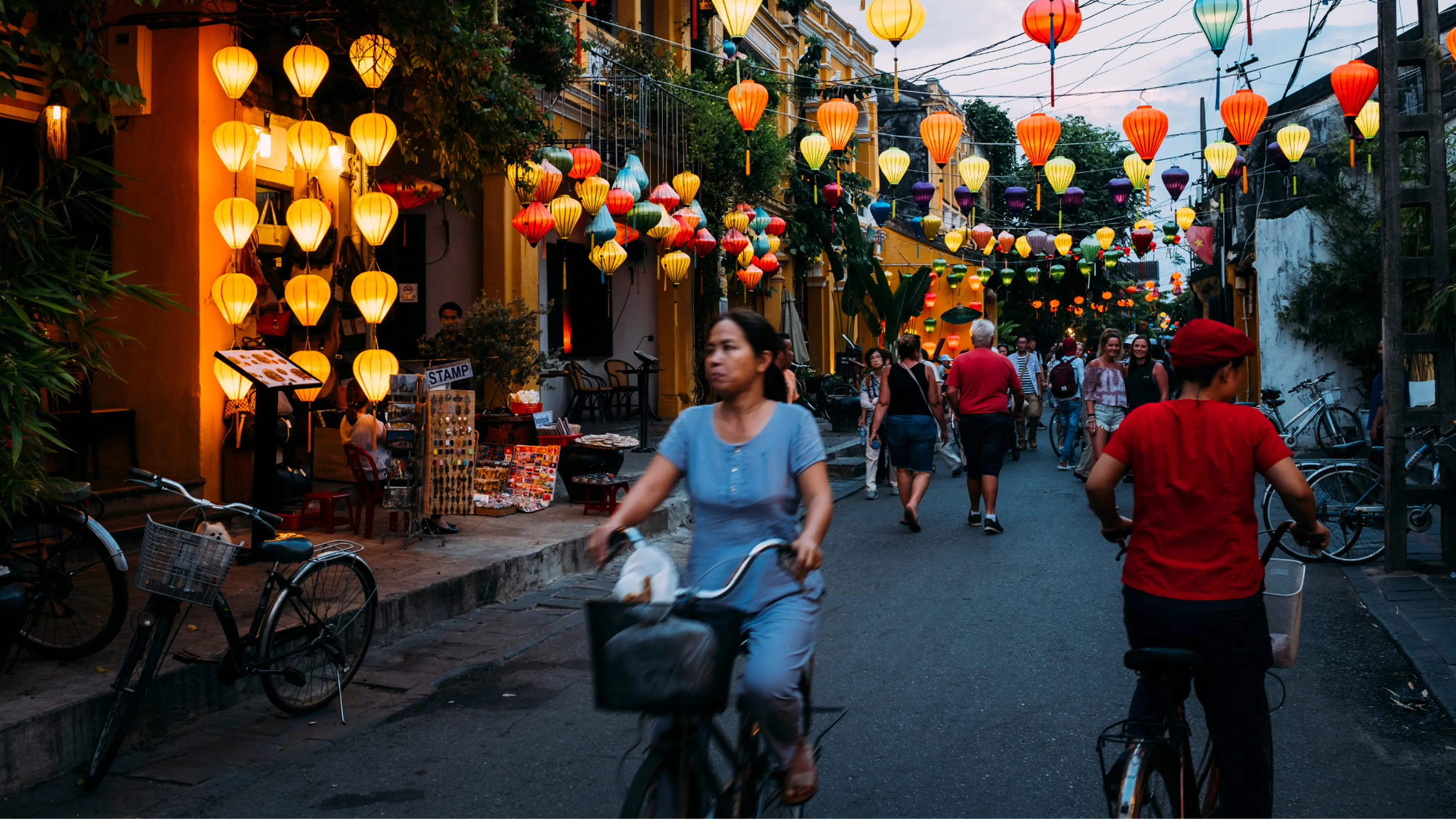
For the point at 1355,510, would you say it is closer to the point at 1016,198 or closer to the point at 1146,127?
the point at 1146,127

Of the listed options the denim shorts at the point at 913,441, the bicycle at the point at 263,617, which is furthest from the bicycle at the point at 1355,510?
the bicycle at the point at 263,617

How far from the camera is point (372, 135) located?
33.6 ft

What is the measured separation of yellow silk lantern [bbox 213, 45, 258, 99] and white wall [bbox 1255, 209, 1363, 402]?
1755cm

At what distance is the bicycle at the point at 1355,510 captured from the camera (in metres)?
8.85

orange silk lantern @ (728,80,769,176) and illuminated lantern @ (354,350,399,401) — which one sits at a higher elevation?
orange silk lantern @ (728,80,769,176)

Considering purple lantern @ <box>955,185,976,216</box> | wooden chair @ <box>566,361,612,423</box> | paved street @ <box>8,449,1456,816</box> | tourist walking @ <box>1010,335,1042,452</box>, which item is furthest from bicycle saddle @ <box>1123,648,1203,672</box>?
purple lantern @ <box>955,185,976,216</box>

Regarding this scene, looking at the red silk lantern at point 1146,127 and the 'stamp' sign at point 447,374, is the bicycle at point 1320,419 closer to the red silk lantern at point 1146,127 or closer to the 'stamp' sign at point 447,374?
the red silk lantern at point 1146,127

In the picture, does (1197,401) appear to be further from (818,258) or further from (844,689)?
(818,258)

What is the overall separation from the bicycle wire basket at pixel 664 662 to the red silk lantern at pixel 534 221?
979 cm

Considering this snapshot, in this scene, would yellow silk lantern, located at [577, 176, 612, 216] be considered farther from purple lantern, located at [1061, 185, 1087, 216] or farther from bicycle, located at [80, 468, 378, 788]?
purple lantern, located at [1061, 185, 1087, 216]

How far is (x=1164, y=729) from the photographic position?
315cm

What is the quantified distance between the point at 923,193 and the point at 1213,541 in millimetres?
17567

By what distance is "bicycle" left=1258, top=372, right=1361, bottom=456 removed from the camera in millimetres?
17281

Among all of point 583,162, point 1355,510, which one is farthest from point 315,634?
point 583,162
